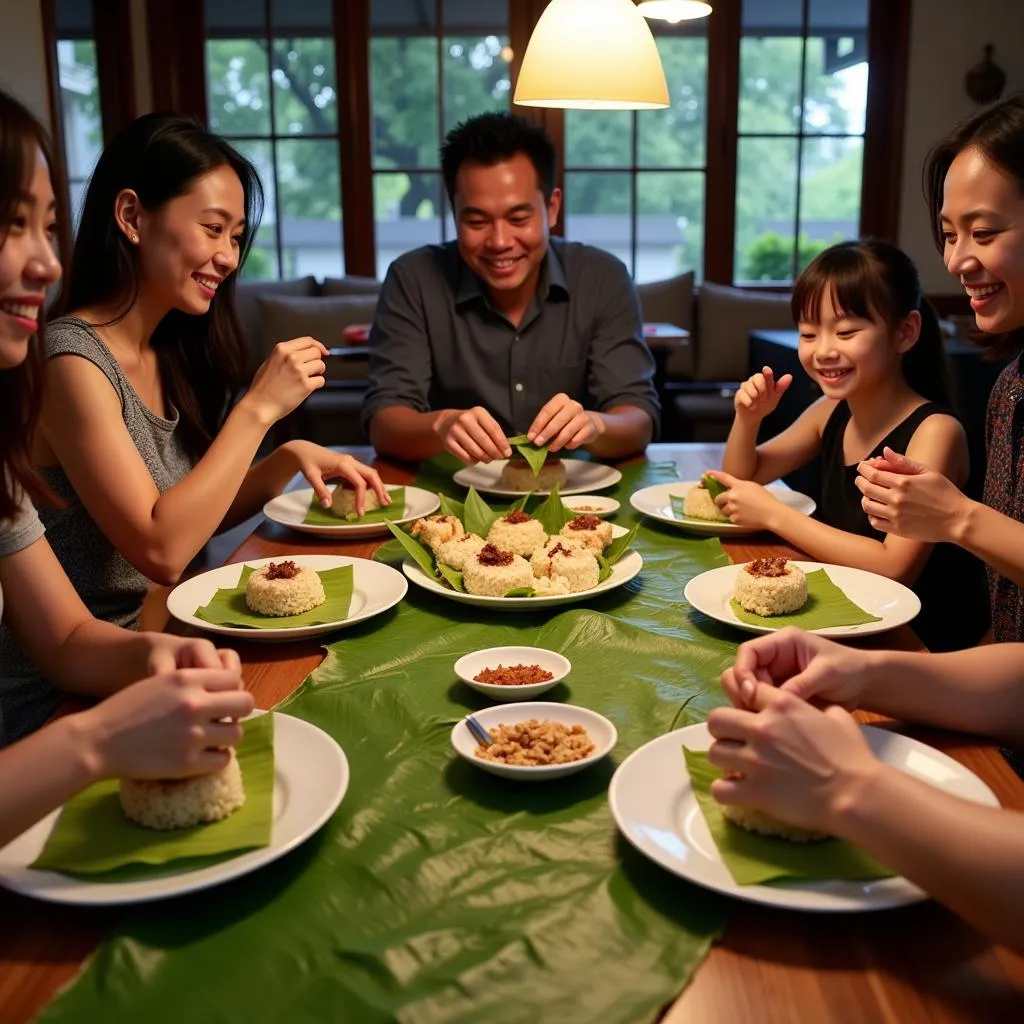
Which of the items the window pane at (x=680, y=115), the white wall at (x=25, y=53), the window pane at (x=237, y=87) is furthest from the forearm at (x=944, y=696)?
the window pane at (x=237, y=87)

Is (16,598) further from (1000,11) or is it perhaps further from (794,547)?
(1000,11)

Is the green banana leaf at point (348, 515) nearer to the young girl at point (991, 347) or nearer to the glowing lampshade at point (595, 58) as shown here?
the young girl at point (991, 347)

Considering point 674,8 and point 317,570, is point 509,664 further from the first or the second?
point 674,8

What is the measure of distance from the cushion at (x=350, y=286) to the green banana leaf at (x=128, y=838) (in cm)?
567

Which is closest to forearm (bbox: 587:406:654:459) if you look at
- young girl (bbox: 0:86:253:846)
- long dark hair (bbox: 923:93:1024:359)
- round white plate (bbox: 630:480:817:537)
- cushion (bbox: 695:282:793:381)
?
round white plate (bbox: 630:480:817:537)

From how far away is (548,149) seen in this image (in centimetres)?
286

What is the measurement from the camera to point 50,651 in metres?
1.37

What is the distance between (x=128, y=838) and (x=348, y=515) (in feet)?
3.73

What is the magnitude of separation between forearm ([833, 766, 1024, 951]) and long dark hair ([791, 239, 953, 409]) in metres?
1.41

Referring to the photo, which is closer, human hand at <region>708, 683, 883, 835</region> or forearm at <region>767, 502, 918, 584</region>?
human hand at <region>708, 683, 883, 835</region>

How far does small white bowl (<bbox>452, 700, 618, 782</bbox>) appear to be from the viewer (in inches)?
41.1

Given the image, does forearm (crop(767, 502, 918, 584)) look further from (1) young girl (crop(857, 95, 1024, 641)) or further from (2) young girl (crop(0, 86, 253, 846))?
(2) young girl (crop(0, 86, 253, 846))

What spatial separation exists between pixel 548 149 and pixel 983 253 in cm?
148

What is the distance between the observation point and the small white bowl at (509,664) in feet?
4.08
